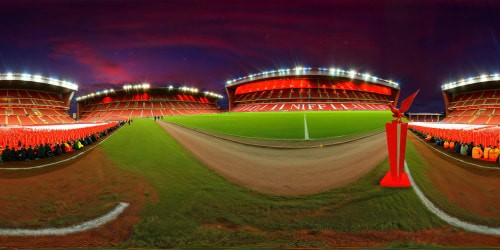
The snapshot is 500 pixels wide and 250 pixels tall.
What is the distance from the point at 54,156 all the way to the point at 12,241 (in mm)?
9944

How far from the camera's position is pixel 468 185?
8.26 m

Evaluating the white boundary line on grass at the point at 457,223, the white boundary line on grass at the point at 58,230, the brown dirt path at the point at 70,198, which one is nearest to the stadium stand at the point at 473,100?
the white boundary line on grass at the point at 457,223

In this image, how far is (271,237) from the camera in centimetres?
497

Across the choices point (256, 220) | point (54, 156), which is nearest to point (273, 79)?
point (54, 156)

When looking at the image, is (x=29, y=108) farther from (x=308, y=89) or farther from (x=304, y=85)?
(x=308, y=89)

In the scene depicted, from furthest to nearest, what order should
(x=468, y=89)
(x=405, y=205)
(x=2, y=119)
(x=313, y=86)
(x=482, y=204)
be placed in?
(x=313, y=86), (x=468, y=89), (x=2, y=119), (x=482, y=204), (x=405, y=205)

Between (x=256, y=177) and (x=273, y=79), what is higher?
(x=273, y=79)

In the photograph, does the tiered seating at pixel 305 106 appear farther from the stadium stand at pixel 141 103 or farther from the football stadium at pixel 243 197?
the football stadium at pixel 243 197

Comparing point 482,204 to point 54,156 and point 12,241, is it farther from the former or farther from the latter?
point 54,156

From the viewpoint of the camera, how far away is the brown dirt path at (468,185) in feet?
21.5

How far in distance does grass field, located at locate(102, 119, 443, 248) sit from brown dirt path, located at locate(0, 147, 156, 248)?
1.75 ft

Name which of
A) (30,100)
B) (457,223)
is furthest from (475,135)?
(30,100)

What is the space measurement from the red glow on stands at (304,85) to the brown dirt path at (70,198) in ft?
275

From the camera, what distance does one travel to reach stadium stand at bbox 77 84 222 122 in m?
114
